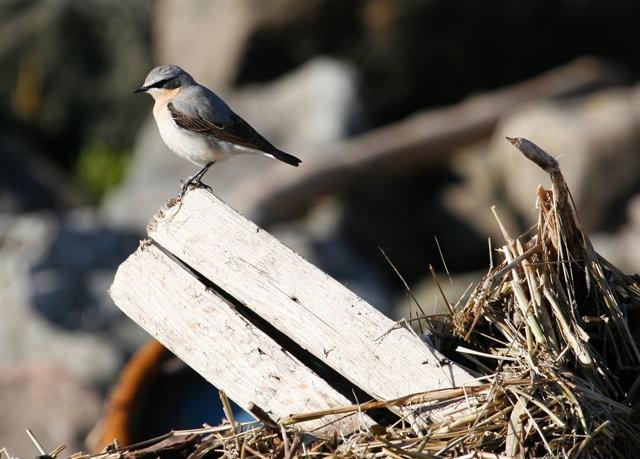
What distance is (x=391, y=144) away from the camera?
12.6 m

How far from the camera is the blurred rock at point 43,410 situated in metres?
6.55

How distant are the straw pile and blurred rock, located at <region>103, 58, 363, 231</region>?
29.9 ft

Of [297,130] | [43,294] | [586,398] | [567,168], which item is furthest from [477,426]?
[297,130]

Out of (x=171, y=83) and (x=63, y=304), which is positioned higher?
(x=171, y=83)

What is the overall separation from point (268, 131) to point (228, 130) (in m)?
8.21

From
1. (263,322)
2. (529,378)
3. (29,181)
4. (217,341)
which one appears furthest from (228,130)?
(29,181)

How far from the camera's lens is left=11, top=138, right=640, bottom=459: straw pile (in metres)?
2.93

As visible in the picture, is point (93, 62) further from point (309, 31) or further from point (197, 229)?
point (197, 229)

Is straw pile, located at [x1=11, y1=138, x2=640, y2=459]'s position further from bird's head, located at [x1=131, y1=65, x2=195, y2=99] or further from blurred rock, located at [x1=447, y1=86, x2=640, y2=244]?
blurred rock, located at [x1=447, y1=86, x2=640, y2=244]

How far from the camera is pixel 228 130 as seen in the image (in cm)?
557

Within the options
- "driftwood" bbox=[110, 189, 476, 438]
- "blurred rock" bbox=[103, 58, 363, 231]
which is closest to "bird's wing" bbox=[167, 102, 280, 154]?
"driftwood" bbox=[110, 189, 476, 438]

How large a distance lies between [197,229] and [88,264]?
6.47 meters

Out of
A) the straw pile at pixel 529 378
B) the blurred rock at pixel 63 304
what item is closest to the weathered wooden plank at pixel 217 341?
the straw pile at pixel 529 378

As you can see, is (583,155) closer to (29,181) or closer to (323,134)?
(323,134)
